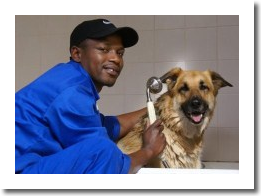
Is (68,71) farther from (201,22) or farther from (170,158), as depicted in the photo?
(201,22)

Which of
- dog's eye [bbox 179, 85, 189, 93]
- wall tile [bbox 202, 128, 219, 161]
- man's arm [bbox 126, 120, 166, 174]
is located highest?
dog's eye [bbox 179, 85, 189, 93]

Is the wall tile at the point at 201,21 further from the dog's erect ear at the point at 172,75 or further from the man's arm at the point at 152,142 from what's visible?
the man's arm at the point at 152,142

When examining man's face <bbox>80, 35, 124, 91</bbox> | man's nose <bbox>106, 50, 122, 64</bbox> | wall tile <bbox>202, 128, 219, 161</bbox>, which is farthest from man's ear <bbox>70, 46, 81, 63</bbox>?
wall tile <bbox>202, 128, 219, 161</bbox>

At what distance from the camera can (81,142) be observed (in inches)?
41.2

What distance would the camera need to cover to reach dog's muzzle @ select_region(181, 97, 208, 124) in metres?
1.56

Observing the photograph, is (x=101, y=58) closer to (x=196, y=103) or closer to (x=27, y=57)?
(x=196, y=103)

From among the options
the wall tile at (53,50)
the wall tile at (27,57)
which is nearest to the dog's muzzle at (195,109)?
the wall tile at (53,50)

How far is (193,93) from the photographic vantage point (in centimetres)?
159

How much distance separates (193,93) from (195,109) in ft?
0.27

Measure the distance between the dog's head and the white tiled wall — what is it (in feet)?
1.65

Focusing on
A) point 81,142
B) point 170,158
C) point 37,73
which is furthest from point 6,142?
point 37,73

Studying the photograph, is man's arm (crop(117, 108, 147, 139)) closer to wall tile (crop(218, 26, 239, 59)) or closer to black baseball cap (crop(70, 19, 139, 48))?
black baseball cap (crop(70, 19, 139, 48))
